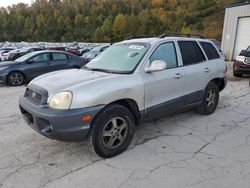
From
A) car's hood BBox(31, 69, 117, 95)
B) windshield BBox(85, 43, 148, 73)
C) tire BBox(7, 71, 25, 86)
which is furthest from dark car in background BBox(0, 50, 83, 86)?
car's hood BBox(31, 69, 117, 95)

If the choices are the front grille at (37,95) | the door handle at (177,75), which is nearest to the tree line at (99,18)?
the door handle at (177,75)

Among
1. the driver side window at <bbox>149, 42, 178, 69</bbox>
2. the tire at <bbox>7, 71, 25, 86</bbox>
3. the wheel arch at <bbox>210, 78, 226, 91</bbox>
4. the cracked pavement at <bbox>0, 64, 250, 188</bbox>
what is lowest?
the tire at <bbox>7, 71, 25, 86</bbox>

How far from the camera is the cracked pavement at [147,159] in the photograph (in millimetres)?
3000

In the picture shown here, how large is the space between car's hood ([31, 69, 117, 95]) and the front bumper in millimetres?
314

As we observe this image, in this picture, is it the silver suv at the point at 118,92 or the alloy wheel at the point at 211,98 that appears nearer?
the silver suv at the point at 118,92

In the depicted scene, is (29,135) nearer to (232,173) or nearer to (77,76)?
(77,76)

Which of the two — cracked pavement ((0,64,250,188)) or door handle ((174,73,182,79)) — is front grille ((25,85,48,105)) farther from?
door handle ((174,73,182,79))

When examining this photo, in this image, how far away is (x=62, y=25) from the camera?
3595 inches

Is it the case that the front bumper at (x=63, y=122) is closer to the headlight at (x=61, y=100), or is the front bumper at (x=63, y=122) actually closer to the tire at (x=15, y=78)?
the headlight at (x=61, y=100)

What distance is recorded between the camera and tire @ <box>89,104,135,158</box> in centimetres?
331

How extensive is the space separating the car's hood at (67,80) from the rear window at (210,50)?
8.35 ft

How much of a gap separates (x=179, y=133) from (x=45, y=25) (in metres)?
94.4

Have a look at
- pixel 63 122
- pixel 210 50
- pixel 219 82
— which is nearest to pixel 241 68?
pixel 219 82

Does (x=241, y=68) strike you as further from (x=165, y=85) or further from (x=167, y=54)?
(x=165, y=85)
